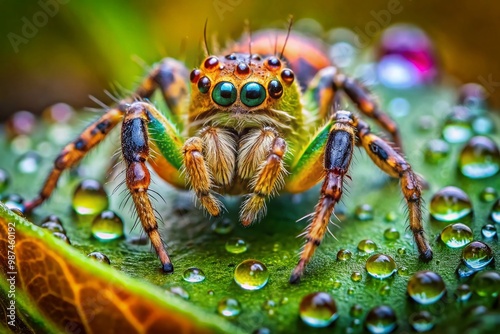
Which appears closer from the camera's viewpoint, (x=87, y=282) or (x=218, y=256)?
(x=87, y=282)

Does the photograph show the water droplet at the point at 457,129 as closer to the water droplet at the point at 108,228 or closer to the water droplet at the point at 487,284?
the water droplet at the point at 487,284

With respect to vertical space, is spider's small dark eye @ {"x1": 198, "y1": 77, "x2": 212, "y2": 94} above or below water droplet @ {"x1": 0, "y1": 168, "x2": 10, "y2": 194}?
above

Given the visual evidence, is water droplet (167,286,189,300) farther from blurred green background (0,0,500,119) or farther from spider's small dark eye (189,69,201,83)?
blurred green background (0,0,500,119)

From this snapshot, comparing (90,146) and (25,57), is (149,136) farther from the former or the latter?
(25,57)

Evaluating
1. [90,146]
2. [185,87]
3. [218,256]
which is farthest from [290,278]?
[185,87]

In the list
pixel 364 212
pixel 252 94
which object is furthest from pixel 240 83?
pixel 364 212

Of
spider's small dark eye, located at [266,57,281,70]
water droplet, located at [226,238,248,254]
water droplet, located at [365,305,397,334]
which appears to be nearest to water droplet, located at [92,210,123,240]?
water droplet, located at [226,238,248,254]

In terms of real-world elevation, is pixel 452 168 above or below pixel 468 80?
below
